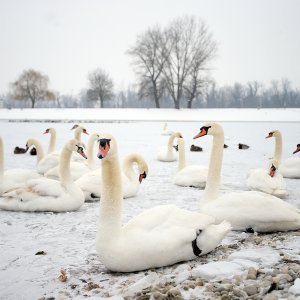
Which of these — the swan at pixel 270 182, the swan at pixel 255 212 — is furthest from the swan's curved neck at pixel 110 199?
the swan at pixel 270 182

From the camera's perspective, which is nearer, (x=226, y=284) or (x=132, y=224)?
(x=226, y=284)

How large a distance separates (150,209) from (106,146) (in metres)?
0.74

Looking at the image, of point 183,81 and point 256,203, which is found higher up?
point 183,81

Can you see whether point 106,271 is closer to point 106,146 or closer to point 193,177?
point 106,146

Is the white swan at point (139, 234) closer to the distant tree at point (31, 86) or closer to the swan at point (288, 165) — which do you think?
the swan at point (288, 165)

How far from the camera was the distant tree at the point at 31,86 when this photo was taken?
6594cm

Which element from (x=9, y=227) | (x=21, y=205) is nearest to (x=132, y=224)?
(x=9, y=227)

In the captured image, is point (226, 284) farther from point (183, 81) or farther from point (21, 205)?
point (183, 81)

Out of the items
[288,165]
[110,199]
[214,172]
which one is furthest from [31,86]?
[110,199]

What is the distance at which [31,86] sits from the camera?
6675 cm

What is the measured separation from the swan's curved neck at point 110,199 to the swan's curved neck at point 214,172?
5.47 ft

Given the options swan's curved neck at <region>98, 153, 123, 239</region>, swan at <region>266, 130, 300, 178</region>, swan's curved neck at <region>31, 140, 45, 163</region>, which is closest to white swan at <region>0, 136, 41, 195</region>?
swan's curved neck at <region>31, 140, 45, 163</region>

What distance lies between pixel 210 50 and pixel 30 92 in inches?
1339

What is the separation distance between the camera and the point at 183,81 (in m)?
52.5
